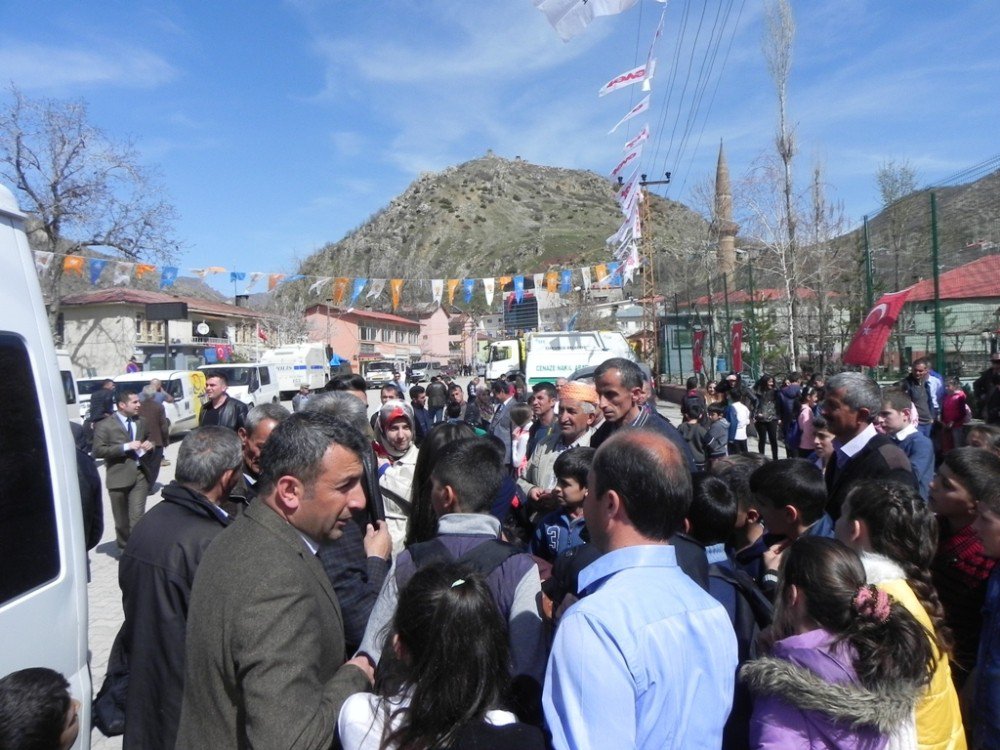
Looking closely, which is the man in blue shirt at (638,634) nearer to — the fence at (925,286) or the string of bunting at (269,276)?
the fence at (925,286)

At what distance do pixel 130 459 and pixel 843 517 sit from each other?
7762 mm

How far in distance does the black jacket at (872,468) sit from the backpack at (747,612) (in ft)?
5.14

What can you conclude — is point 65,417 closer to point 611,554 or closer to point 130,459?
point 611,554

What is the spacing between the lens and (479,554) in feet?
7.84

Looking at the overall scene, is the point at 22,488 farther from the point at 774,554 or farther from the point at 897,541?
the point at 897,541

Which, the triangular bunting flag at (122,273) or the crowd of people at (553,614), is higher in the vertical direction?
the triangular bunting flag at (122,273)

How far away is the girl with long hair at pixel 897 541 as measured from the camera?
2482 mm

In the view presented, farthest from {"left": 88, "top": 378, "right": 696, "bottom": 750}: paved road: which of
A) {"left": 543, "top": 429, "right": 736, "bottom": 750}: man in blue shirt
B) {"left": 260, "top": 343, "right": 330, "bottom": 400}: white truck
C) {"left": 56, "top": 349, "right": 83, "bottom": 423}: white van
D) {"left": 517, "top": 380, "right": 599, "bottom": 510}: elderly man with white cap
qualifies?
{"left": 260, "top": 343, "right": 330, "bottom": 400}: white truck

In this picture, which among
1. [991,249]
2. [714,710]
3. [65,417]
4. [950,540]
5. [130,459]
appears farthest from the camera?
[991,249]

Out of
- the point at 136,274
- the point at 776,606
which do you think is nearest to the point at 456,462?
the point at 776,606

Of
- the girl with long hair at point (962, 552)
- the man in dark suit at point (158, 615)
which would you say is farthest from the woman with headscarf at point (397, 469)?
the girl with long hair at point (962, 552)

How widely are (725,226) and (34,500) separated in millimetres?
46867

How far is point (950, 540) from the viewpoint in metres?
3.19

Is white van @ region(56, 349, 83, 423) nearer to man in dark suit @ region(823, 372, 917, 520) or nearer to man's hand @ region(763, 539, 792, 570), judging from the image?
man in dark suit @ region(823, 372, 917, 520)
